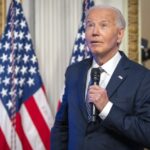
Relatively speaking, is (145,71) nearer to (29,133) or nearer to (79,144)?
(79,144)

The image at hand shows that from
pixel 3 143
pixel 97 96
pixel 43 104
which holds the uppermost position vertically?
pixel 97 96

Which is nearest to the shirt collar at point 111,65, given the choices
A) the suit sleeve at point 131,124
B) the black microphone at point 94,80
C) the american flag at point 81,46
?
the black microphone at point 94,80

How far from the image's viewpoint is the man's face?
1.83m

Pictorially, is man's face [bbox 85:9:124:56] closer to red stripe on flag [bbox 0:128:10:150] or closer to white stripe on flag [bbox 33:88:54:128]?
white stripe on flag [bbox 33:88:54:128]

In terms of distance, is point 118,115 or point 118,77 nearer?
point 118,115

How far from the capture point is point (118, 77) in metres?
1.79

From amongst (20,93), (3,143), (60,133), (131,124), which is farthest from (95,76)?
(3,143)

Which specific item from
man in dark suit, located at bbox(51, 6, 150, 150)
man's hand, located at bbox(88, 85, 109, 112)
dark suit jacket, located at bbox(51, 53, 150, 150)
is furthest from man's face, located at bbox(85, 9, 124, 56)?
man's hand, located at bbox(88, 85, 109, 112)

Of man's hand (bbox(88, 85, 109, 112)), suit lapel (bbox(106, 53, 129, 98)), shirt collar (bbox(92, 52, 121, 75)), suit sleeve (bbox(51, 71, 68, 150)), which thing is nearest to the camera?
man's hand (bbox(88, 85, 109, 112))

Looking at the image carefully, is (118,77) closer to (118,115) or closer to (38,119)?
(118,115)

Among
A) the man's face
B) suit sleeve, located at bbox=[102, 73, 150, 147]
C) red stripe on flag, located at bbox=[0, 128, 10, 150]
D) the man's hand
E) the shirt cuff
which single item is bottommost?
red stripe on flag, located at bbox=[0, 128, 10, 150]

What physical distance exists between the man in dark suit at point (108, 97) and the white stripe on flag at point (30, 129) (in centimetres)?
145

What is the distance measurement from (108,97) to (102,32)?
Answer: 1.16 ft

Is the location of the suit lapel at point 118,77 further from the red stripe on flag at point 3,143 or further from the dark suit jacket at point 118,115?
the red stripe on flag at point 3,143
